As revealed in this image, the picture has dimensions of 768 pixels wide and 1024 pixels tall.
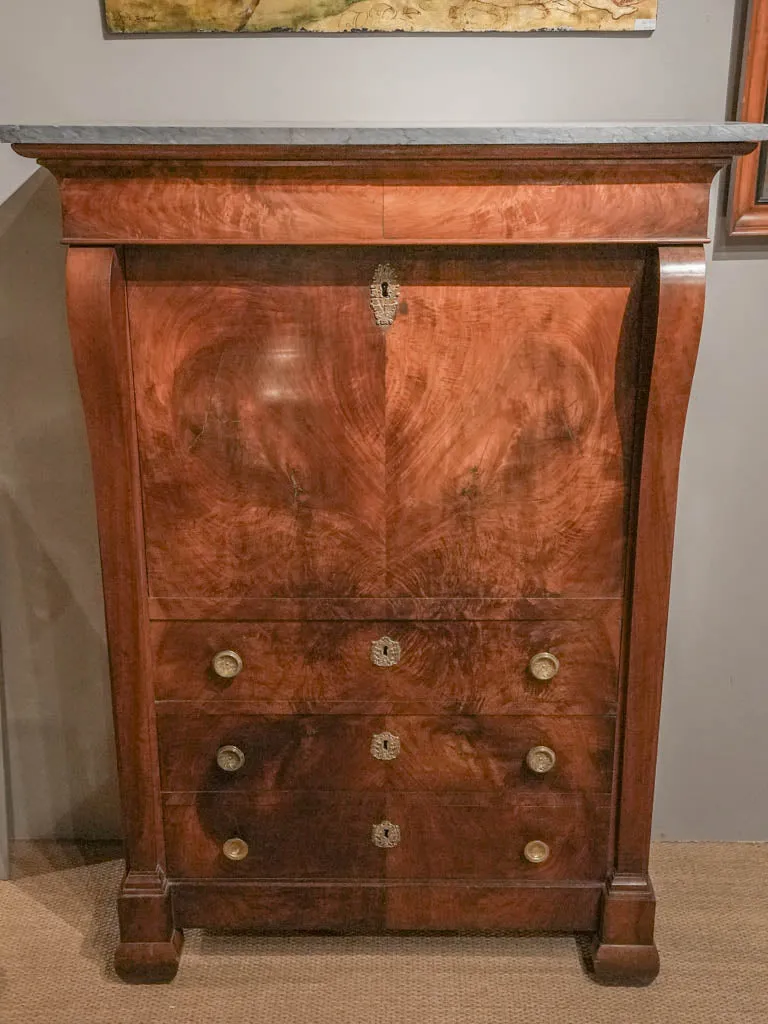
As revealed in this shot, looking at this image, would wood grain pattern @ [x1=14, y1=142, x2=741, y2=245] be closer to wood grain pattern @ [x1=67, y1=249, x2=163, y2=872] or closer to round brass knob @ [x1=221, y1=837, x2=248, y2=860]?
wood grain pattern @ [x1=67, y1=249, x2=163, y2=872]

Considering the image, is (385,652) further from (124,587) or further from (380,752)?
(124,587)

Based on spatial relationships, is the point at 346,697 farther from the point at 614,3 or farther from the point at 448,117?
the point at 614,3

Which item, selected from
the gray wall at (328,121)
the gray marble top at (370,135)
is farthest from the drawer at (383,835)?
the gray marble top at (370,135)

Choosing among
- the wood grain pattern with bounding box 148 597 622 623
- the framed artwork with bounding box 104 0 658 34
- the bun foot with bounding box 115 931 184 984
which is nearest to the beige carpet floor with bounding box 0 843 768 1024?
the bun foot with bounding box 115 931 184 984

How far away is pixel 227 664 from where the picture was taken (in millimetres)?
1513

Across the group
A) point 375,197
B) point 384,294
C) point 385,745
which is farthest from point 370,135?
point 385,745

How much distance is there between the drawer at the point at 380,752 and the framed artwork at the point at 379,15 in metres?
1.24

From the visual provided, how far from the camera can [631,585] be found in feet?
4.91

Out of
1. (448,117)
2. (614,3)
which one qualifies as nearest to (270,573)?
(448,117)

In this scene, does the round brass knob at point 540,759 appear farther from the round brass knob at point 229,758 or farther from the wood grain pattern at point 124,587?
the wood grain pattern at point 124,587

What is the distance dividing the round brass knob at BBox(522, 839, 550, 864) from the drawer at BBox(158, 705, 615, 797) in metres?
0.09

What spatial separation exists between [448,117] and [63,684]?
142 cm

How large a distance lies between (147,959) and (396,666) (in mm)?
708

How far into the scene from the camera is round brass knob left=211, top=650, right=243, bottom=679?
1.51m
